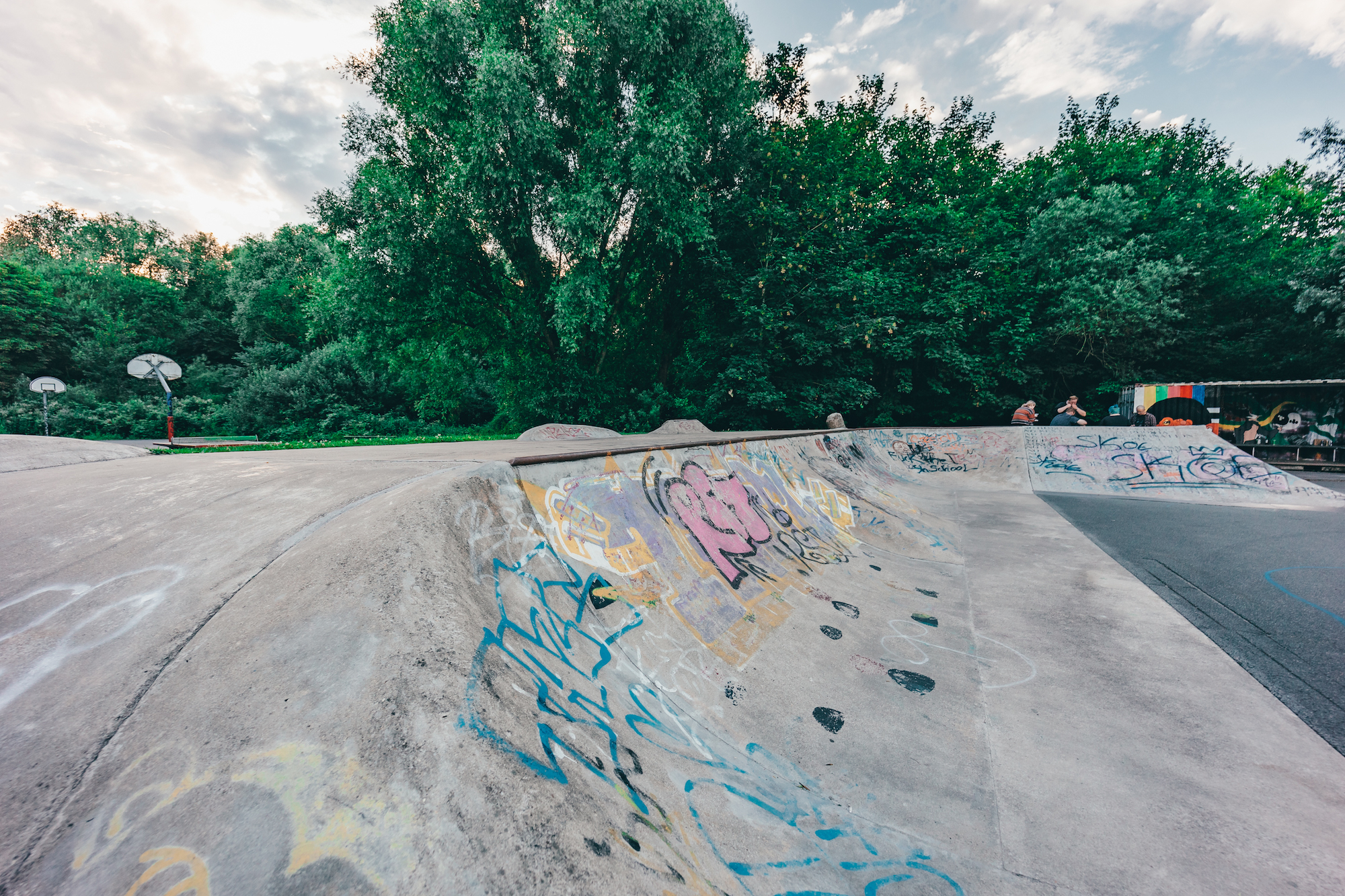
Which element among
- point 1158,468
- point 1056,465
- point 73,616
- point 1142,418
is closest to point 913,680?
point 73,616

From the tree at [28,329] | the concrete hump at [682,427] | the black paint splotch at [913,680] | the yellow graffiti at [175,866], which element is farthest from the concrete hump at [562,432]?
the tree at [28,329]

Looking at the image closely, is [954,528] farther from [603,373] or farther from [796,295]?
[603,373]

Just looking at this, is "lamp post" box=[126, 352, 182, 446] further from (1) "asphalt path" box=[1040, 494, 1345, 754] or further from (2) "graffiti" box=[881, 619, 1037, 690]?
(1) "asphalt path" box=[1040, 494, 1345, 754]

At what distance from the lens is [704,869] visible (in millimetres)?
1674

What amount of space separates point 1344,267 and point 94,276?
63.2 meters

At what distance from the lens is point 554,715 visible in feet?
6.03

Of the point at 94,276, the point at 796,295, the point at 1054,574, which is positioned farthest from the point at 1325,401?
the point at 94,276

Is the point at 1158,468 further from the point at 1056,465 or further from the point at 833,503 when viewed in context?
the point at 833,503

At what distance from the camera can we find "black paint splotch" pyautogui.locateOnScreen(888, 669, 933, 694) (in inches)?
125

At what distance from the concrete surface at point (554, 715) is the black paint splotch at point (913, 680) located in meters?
0.02

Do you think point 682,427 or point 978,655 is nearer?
point 978,655

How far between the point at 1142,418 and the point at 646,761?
70.1ft

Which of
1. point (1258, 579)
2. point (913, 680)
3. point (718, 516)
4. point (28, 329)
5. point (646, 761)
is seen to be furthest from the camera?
point (28, 329)

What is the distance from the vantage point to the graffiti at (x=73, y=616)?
1678 mm
